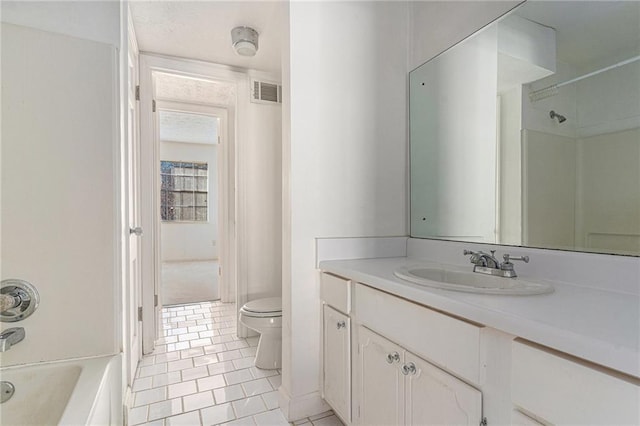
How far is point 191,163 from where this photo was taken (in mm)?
6719

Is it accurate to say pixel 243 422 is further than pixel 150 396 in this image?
No

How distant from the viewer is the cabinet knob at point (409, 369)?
1011mm

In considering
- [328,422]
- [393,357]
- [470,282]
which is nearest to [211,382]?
[328,422]

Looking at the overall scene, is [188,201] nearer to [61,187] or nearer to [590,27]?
[61,187]

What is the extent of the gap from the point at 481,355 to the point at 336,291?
0.75 m

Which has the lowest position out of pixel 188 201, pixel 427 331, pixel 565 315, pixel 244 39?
pixel 427 331

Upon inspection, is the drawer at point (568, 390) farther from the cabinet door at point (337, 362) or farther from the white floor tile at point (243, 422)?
the white floor tile at point (243, 422)

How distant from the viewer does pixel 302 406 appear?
1.60 m

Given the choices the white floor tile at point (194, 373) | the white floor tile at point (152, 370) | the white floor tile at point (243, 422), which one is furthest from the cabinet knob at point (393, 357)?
the white floor tile at point (152, 370)

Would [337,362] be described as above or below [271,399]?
above

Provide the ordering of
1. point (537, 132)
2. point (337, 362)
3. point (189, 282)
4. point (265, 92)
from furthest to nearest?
point (189, 282) → point (265, 92) → point (337, 362) → point (537, 132)

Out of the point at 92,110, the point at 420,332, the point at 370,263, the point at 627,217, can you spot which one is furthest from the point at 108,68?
the point at 627,217

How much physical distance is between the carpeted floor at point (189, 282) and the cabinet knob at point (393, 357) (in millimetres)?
3197

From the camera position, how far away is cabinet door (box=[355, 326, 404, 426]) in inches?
42.8
